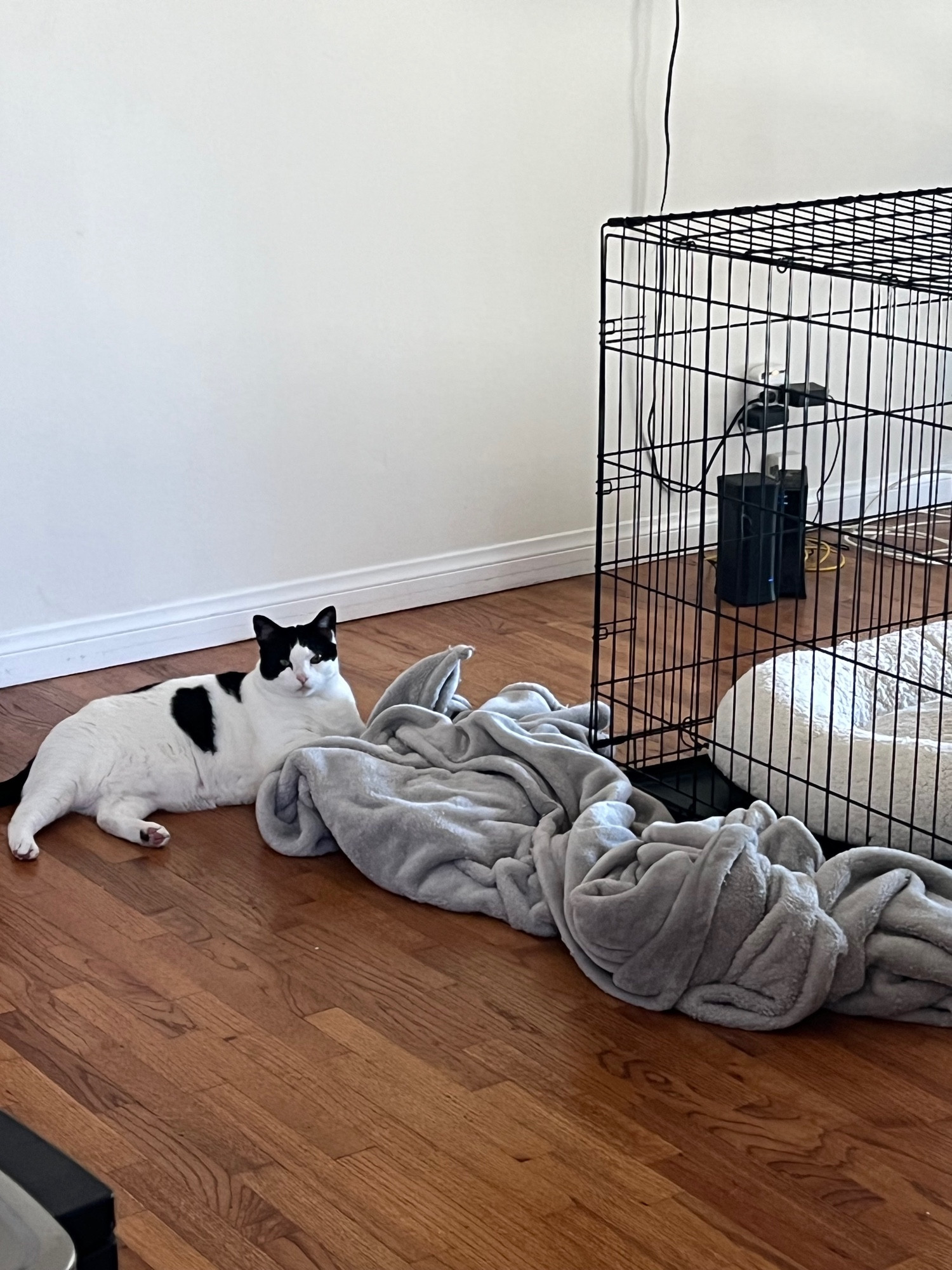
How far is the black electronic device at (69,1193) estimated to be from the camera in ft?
2.15

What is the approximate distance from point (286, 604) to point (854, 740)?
151 cm

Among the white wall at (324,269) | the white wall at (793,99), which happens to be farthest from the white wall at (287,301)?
the white wall at (793,99)

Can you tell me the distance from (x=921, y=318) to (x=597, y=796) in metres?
2.46

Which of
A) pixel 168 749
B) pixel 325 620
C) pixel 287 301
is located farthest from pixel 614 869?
pixel 287 301

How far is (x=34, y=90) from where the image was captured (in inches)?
115

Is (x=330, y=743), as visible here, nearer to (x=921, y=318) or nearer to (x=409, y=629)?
(x=409, y=629)

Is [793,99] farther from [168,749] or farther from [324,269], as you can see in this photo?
[168,749]

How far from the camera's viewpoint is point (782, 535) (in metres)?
2.86

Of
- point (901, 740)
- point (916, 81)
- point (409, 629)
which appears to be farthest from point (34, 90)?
point (916, 81)

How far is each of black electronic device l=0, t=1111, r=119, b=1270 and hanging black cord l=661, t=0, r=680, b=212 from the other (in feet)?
11.2

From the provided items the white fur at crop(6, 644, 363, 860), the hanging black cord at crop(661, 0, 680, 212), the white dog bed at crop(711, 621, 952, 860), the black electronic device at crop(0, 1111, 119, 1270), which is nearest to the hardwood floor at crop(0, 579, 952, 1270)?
the white fur at crop(6, 644, 363, 860)

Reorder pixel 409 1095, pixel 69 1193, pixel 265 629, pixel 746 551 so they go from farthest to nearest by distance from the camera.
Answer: pixel 746 551, pixel 265 629, pixel 409 1095, pixel 69 1193

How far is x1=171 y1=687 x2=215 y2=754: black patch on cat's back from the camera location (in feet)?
Answer: 8.30

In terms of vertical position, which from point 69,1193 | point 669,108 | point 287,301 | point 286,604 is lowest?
point 286,604
